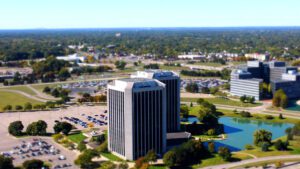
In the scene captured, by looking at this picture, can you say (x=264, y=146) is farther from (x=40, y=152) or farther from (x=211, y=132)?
(x=40, y=152)

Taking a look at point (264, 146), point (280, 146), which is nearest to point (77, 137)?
point (264, 146)

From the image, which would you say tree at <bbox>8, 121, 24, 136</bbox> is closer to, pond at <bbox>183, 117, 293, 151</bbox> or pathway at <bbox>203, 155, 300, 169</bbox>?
pond at <bbox>183, 117, 293, 151</bbox>

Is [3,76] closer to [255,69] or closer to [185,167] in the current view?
[255,69]

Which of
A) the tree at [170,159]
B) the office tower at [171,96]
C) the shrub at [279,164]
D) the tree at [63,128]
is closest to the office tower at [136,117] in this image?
the tree at [170,159]

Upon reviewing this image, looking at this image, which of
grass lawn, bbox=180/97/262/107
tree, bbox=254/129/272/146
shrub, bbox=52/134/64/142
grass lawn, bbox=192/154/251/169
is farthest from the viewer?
grass lawn, bbox=180/97/262/107

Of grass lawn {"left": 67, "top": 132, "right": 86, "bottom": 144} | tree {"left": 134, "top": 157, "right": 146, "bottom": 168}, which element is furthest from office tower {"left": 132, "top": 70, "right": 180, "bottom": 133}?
tree {"left": 134, "top": 157, "right": 146, "bottom": 168}

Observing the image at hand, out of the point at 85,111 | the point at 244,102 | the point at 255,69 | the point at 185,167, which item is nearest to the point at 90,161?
the point at 185,167
